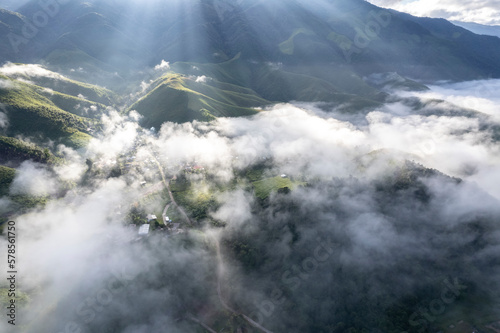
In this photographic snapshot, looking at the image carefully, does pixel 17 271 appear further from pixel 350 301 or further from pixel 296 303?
pixel 350 301

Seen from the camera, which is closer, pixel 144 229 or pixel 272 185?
pixel 144 229

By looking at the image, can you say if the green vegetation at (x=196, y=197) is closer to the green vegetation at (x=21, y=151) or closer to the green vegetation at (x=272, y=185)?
the green vegetation at (x=272, y=185)

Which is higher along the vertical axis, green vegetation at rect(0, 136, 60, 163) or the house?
green vegetation at rect(0, 136, 60, 163)

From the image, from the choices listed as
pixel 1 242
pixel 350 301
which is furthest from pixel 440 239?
pixel 1 242

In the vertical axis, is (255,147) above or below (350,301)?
above

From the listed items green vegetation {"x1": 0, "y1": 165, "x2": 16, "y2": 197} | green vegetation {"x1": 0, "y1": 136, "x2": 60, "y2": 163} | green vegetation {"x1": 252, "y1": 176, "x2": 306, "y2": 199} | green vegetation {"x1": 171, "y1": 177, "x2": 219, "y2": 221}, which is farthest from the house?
green vegetation {"x1": 0, "y1": 136, "x2": 60, "y2": 163}

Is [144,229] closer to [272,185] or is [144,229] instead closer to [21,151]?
[272,185]

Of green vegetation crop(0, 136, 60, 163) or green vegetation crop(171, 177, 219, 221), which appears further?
green vegetation crop(0, 136, 60, 163)

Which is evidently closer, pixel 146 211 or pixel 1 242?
pixel 1 242

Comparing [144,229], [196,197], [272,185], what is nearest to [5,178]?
[144,229]

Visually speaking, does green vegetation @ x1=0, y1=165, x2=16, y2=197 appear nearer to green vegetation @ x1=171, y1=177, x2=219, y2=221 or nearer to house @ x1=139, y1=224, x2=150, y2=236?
house @ x1=139, y1=224, x2=150, y2=236

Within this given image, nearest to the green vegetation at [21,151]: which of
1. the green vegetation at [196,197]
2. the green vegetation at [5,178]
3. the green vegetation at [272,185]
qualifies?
the green vegetation at [5,178]
